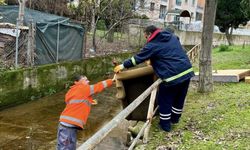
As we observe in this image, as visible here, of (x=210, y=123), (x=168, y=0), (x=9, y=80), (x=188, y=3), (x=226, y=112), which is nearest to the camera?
(x=210, y=123)

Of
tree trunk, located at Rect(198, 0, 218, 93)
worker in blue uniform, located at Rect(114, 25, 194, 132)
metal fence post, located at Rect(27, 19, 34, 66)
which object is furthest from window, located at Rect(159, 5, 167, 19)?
worker in blue uniform, located at Rect(114, 25, 194, 132)

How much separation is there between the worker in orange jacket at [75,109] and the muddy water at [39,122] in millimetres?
2081

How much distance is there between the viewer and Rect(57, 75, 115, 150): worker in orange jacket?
5.96 m

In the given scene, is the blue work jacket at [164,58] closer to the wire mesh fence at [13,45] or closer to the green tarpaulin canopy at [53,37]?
the wire mesh fence at [13,45]

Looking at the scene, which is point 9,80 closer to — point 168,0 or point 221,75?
point 221,75

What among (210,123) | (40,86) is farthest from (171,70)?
(40,86)

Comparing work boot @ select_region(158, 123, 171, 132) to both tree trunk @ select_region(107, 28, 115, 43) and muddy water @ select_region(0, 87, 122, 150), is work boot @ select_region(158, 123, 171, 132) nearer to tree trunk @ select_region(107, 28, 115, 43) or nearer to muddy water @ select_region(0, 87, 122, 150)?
muddy water @ select_region(0, 87, 122, 150)

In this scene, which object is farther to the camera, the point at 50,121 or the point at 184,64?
the point at 50,121

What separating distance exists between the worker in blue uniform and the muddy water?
2723 mm

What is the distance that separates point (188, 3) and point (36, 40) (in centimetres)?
5871

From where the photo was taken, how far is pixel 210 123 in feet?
22.8

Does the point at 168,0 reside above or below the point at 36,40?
above

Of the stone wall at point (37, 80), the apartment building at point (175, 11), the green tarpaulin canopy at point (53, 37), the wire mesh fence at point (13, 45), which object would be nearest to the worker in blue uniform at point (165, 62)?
the stone wall at point (37, 80)

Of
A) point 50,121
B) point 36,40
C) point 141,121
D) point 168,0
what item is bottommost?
point 50,121
